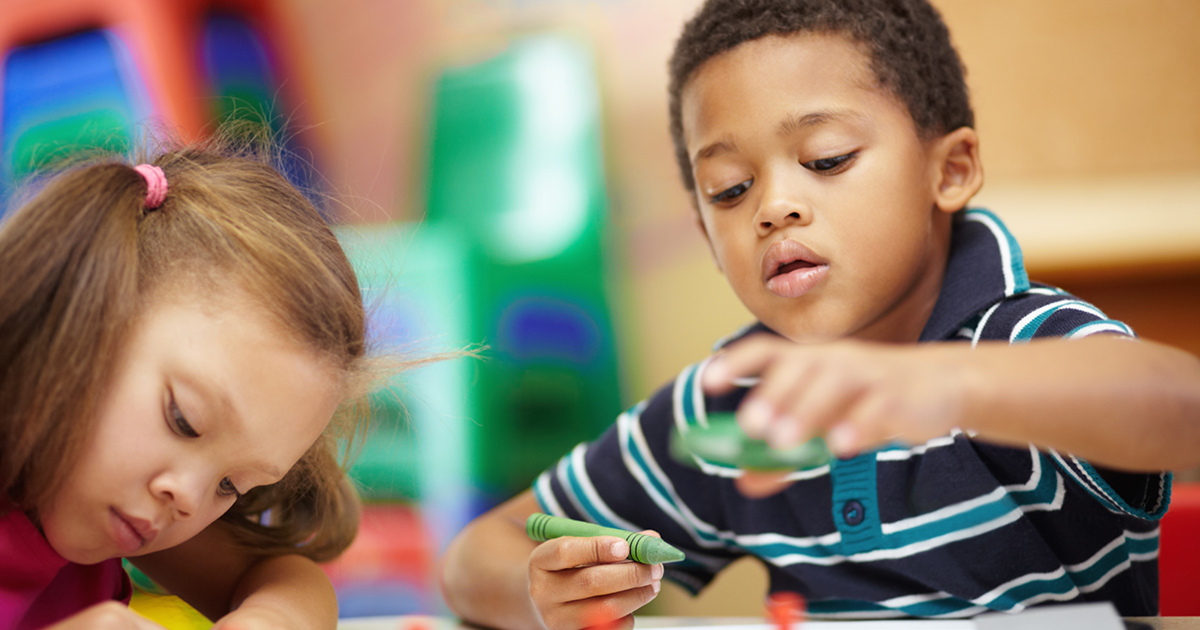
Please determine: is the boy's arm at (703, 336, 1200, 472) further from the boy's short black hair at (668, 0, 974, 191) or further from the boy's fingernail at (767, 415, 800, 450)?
the boy's short black hair at (668, 0, 974, 191)

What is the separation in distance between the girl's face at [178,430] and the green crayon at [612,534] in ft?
0.60

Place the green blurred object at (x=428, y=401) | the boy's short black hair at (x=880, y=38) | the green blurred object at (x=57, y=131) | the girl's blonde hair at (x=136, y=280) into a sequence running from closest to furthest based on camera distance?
the girl's blonde hair at (x=136, y=280), the boy's short black hair at (x=880, y=38), the green blurred object at (x=428, y=401), the green blurred object at (x=57, y=131)

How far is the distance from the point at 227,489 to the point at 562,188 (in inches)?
41.6

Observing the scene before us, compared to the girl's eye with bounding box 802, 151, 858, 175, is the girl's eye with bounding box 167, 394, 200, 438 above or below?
below

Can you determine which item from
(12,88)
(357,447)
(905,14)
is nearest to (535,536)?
(357,447)

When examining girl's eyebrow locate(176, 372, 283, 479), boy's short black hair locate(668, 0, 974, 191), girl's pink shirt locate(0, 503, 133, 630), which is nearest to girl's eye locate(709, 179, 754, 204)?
boy's short black hair locate(668, 0, 974, 191)

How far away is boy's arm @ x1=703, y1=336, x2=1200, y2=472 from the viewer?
37cm

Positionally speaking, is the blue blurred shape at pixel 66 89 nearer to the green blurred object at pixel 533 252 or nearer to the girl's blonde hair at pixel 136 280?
the green blurred object at pixel 533 252

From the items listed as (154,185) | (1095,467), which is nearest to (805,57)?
(1095,467)

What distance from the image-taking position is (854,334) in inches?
28.2

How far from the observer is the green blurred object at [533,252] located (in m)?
1.47

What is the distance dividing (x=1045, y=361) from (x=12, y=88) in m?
1.76

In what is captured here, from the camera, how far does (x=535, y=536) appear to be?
→ 25.1 inches

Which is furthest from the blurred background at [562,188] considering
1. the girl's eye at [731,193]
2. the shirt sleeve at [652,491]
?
the girl's eye at [731,193]
